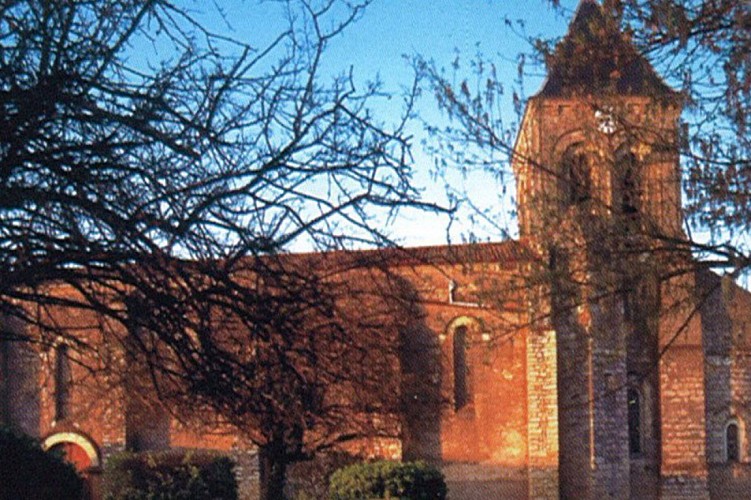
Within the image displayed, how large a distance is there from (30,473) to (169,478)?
901 centimetres

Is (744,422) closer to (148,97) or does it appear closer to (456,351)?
(456,351)

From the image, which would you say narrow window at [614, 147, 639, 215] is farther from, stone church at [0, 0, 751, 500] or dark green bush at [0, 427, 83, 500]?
dark green bush at [0, 427, 83, 500]

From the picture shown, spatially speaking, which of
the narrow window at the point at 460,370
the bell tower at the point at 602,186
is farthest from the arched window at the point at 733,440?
the bell tower at the point at 602,186

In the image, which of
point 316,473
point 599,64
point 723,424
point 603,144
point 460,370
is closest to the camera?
point 599,64

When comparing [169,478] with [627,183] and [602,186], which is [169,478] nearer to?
[602,186]

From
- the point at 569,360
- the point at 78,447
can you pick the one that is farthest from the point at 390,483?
the point at 78,447

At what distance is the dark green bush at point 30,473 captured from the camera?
13.6 m

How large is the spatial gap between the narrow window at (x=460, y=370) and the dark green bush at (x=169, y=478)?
8693 mm

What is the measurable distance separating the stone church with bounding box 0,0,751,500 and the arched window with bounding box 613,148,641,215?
1.1 inches

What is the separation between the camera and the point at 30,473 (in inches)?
546

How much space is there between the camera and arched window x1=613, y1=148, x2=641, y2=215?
12087 millimetres

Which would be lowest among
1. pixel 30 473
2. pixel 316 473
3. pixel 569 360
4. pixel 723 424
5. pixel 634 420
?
pixel 316 473

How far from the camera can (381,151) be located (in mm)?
6242

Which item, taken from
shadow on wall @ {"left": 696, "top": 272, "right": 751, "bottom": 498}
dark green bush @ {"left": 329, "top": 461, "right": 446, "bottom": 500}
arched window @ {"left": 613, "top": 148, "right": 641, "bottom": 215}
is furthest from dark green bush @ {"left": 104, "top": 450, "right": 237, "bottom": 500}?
shadow on wall @ {"left": 696, "top": 272, "right": 751, "bottom": 498}
